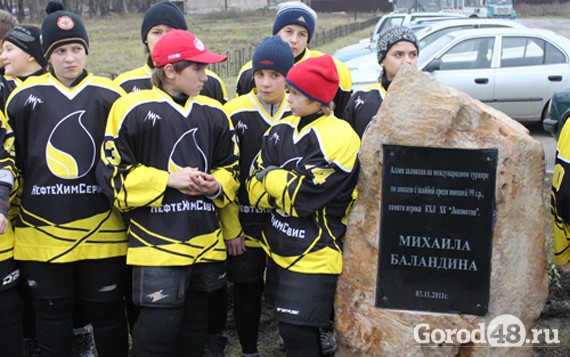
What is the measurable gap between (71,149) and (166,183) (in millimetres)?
570

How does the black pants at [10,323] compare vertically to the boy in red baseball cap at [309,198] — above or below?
→ below

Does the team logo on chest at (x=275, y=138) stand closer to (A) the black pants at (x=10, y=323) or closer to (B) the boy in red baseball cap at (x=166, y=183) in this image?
(B) the boy in red baseball cap at (x=166, y=183)

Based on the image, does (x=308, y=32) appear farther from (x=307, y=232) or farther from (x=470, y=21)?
(x=470, y=21)

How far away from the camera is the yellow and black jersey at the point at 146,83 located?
4.10 meters

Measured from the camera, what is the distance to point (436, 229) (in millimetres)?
3438

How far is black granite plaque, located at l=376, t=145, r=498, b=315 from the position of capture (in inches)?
133

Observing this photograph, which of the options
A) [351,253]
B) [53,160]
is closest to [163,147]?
[53,160]

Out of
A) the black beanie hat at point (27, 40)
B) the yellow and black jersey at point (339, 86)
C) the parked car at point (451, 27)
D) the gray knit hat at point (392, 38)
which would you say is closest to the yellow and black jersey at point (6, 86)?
the black beanie hat at point (27, 40)

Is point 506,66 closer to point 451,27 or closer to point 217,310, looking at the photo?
point 451,27

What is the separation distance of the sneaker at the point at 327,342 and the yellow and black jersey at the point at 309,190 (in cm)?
94

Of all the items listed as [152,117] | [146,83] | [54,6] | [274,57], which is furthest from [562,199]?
[54,6]

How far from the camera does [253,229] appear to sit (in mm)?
3869

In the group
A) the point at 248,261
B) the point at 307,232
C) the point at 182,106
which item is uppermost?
the point at 182,106

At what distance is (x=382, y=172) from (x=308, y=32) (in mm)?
1376
